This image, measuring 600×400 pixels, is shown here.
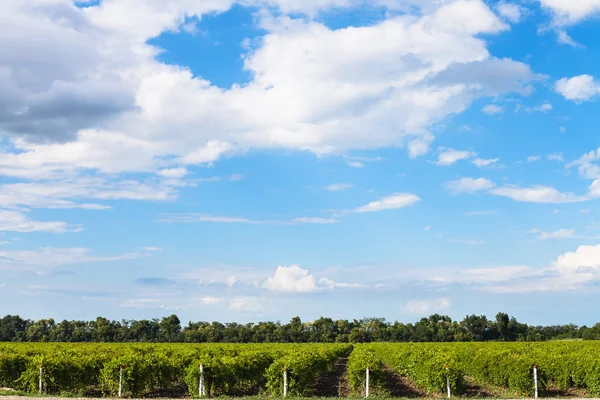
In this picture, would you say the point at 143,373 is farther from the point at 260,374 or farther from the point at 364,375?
the point at 364,375

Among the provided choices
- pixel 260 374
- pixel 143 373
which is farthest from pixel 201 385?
pixel 260 374

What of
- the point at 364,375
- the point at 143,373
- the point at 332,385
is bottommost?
the point at 332,385

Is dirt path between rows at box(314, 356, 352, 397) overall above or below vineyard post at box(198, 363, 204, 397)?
below

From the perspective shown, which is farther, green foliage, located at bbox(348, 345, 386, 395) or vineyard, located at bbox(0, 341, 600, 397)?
green foliage, located at bbox(348, 345, 386, 395)

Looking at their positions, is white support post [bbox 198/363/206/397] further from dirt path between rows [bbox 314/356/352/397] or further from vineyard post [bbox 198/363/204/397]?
dirt path between rows [bbox 314/356/352/397]

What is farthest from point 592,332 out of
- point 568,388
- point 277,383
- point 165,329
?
point 277,383

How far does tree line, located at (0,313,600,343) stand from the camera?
415 ft

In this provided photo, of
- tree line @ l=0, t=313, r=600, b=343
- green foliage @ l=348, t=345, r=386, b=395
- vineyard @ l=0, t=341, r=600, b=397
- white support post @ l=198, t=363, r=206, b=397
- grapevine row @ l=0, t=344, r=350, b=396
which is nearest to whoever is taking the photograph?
white support post @ l=198, t=363, r=206, b=397

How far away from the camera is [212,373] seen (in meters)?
27.2

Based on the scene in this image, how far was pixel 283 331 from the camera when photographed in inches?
5084

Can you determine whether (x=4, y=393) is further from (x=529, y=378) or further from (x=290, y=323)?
(x=290, y=323)

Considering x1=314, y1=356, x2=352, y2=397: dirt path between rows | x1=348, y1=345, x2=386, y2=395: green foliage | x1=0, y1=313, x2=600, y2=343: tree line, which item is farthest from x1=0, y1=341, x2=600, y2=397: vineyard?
x1=0, y1=313, x2=600, y2=343: tree line

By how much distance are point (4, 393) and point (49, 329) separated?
123 m

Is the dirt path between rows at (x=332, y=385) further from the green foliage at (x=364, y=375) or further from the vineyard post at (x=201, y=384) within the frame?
the vineyard post at (x=201, y=384)
